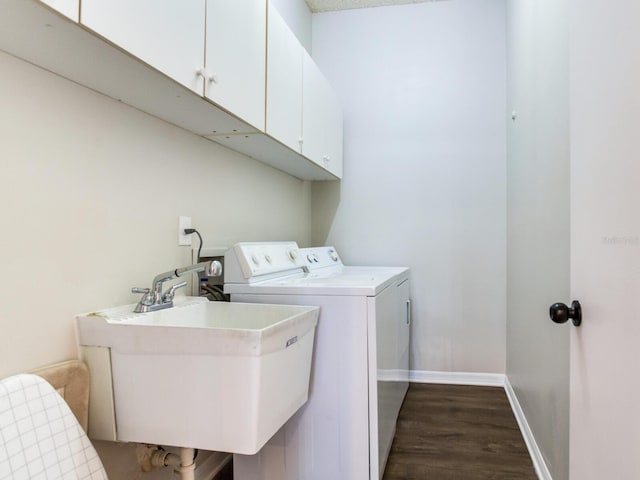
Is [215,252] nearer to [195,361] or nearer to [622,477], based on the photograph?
[195,361]

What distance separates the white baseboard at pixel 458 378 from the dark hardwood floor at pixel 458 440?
0.45 ft

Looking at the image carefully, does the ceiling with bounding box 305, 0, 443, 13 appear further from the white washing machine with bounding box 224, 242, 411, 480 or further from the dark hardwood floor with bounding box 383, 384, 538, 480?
the dark hardwood floor with bounding box 383, 384, 538, 480

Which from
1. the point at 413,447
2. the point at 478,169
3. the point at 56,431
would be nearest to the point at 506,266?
A: the point at 478,169

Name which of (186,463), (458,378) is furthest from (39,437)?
(458,378)

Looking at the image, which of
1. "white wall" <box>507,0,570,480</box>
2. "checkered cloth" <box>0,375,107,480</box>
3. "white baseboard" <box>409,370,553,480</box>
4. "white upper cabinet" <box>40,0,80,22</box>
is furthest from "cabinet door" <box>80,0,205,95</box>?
"white baseboard" <box>409,370,553,480</box>

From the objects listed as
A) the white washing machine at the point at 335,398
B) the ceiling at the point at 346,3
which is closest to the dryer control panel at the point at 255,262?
the white washing machine at the point at 335,398

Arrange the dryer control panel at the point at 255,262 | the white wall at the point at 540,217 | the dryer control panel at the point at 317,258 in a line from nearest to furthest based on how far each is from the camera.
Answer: the white wall at the point at 540,217, the dryer control panel at the point at 255,262, the dryer control panel at the point at 317,258

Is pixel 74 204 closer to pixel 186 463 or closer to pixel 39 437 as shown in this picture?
pixel 39 437

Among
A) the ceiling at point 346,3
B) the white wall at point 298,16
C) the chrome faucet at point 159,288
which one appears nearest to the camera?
the chrome faucet at point 159,288

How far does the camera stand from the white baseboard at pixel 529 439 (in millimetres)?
1808

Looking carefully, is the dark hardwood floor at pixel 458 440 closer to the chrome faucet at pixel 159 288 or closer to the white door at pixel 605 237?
the white door at pixel 605 237

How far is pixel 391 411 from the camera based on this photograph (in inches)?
80.8

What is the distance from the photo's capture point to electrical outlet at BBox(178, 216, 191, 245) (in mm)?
1673

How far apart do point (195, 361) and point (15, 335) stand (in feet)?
1.43
